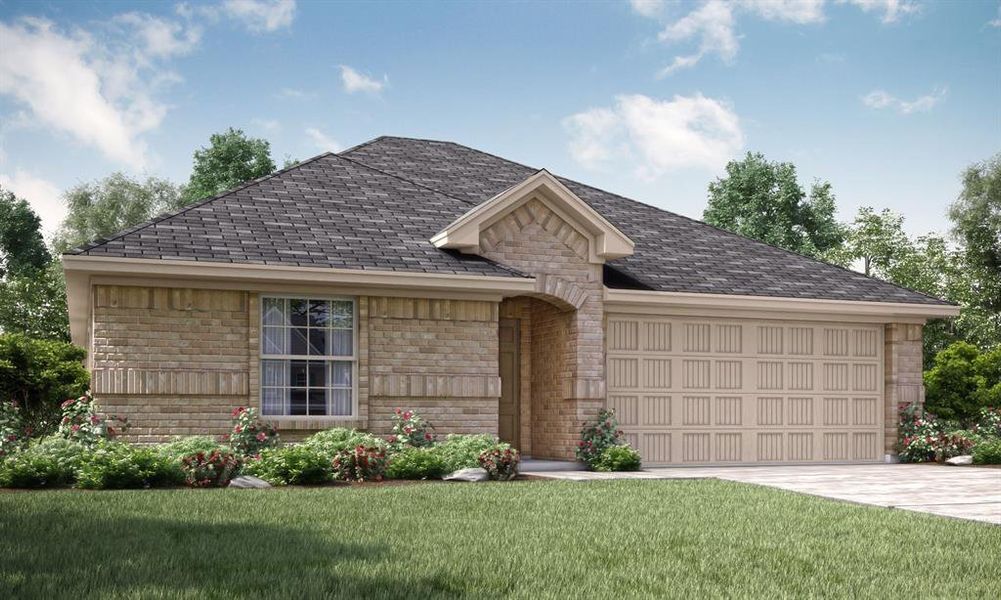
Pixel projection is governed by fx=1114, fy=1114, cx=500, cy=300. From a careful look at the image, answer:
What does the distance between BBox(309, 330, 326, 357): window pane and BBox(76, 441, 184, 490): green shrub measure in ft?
11.4

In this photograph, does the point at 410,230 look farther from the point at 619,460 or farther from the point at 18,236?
the point at 18,236

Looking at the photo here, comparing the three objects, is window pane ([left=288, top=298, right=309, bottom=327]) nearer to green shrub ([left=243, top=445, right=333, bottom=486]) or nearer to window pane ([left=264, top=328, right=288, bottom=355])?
window pane ([left=264, top=328, right=288, bottom=355])

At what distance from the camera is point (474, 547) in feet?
28.7

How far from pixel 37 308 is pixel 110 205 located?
10519 millimetres

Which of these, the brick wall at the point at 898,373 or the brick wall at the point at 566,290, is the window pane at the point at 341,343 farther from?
the brick wall at the point at 898,373

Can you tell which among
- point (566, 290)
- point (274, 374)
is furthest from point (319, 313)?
point (566, 290)

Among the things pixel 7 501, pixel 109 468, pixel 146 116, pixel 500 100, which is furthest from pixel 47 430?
pixel 146 116

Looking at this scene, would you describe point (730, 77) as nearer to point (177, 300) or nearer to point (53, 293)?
point (177, 300)

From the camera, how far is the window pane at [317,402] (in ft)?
54.1

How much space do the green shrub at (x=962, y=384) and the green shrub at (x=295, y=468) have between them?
14907mm

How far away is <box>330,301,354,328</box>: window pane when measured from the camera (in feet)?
54.7

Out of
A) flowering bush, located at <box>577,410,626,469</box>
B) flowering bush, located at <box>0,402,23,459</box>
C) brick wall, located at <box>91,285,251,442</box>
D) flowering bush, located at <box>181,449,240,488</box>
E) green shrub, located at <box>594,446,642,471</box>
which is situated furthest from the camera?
flowering bush, located at <box>577,410,626,469</box>

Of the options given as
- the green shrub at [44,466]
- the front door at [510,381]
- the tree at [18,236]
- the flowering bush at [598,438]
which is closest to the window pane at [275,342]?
the green shrub at [44,466]

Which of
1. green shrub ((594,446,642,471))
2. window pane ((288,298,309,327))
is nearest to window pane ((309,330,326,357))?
window pane ((288,298,309,327))
